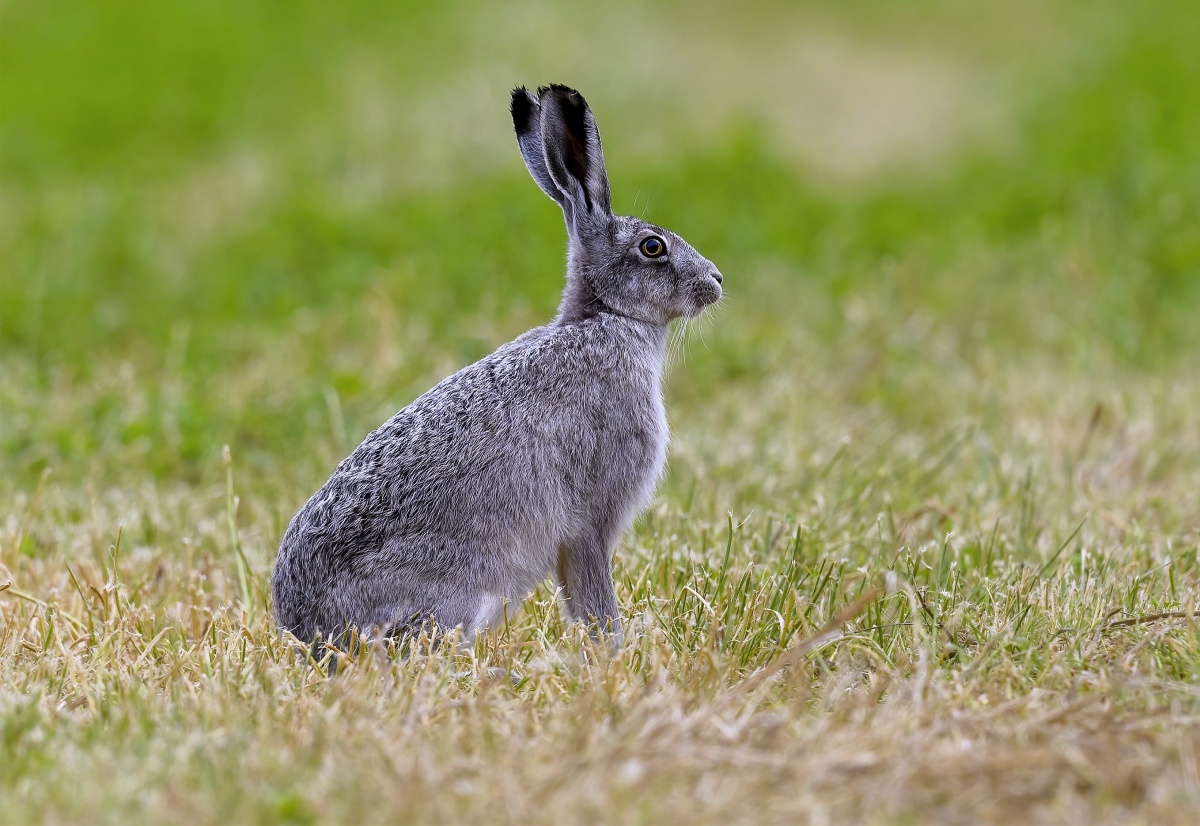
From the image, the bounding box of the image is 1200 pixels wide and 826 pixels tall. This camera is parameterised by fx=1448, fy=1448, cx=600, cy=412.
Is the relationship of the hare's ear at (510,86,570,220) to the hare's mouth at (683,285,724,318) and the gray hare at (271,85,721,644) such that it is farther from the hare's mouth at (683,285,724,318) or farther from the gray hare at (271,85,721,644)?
the hare's mouth at (683,285,724,318)

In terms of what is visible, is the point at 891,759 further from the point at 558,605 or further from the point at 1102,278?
the point at 1102,278

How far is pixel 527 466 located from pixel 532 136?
47.9 inches

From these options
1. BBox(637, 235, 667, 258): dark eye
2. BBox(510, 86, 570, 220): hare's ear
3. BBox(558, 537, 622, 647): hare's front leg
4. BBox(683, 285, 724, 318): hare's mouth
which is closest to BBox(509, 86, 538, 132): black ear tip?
BBox(510, 86, 570, 220): hare's ear

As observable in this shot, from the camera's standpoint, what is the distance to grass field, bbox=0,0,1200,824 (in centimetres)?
328

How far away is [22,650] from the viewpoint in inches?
173

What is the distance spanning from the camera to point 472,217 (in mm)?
10078

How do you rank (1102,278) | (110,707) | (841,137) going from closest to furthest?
1. (110,707)
2. (1102,278)
3. (841,137)

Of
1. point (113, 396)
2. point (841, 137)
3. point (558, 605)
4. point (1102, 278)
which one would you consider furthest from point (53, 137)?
point (558, 605)

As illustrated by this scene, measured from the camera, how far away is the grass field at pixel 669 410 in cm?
328

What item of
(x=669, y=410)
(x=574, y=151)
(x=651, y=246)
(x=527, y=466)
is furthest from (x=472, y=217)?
(x=527, y=466)

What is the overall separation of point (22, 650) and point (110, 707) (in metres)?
0.82

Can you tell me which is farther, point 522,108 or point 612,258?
point 612,258

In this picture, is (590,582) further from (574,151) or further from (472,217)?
(472,217)

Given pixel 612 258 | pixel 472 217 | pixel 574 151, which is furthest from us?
pixel 472 217
